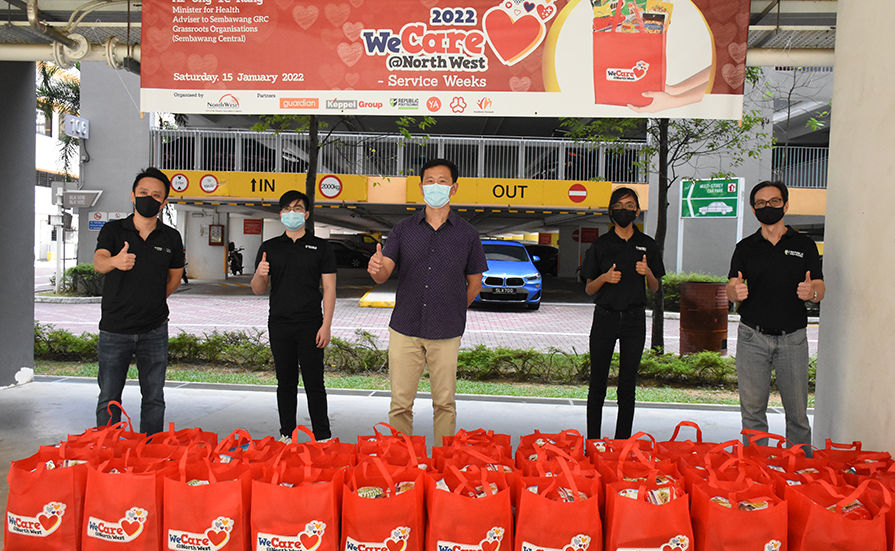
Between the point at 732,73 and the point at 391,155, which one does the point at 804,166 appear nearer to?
the point at 391,155

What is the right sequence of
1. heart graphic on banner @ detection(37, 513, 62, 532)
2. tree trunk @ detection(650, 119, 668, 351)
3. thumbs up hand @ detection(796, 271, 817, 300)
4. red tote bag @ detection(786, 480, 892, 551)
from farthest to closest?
1. tree trunk @ detection(650, 119, 668, 351)
2. thumbs up hand @ detection(796, 271, 817, 300)
3. heart graphic on banner @ detection(37, 513, 62, 532)
4. red tote bag @ detection(786, 480, 892, 551)

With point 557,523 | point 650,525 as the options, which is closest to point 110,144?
point 557,523

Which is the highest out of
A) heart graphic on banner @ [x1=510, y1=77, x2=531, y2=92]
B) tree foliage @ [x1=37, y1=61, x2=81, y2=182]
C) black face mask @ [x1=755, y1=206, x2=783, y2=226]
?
tree foliage @ [x1=37, y1=61, x2=81, y2=182]

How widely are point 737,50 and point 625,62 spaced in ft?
2.34

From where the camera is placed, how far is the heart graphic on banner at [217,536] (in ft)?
7.29

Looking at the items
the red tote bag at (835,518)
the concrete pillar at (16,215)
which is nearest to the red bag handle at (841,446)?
the red tote bag at (835,518)

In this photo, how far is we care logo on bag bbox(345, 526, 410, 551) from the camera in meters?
2.18

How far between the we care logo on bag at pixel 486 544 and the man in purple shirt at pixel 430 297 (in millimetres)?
1584

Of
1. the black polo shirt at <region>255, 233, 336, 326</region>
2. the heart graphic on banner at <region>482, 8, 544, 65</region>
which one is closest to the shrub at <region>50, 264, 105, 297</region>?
the black polo shirt at <region>255, 233, 336, 326</region>

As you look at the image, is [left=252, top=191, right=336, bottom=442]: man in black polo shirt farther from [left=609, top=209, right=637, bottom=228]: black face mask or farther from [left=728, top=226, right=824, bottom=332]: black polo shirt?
[left=728, top=226, right=824, bottom=332]: black polo shirt

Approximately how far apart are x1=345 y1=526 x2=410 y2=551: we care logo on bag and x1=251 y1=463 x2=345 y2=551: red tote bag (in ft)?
0.22

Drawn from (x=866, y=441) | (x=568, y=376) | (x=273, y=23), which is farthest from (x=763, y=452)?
(x=568, y=376)

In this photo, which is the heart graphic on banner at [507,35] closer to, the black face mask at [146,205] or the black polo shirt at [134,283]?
the black face mask at [146,205]

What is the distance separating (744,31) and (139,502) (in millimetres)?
4217
